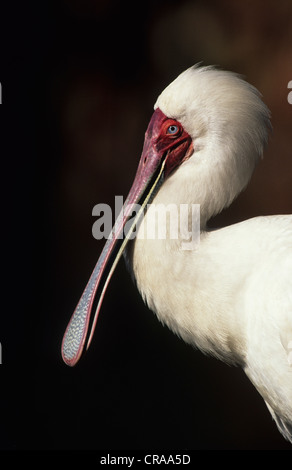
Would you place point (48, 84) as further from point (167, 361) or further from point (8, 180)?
point (167, 361)

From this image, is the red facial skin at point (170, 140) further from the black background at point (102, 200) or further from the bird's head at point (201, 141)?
the black background at point (102, 200)

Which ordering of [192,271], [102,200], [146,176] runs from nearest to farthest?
1. [192,271]
2. [146,176]
3. [102,200]

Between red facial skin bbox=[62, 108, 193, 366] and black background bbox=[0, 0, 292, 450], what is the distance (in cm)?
95

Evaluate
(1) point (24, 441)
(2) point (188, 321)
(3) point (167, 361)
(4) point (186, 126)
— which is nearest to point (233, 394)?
(3) point (167, 361)

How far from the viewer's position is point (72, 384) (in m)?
3.32

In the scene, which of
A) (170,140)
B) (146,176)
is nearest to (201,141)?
(170,140)

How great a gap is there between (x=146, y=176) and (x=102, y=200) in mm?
1139

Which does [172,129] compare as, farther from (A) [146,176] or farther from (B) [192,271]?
(B) [192,271]

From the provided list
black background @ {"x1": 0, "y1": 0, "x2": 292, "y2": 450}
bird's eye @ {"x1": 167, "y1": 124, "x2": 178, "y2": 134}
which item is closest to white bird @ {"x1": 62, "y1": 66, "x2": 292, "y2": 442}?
bird's eye @ {"x1": 167, "y1": 124, "x2": 178, "y2": 134}

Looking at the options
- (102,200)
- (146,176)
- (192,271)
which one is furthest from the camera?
(102,200)

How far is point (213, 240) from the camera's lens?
2219 mm

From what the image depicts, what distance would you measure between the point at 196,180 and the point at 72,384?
4.77ft

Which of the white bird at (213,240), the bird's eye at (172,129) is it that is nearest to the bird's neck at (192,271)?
the white bird at (213,240)

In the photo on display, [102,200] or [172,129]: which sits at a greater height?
[102,200]
